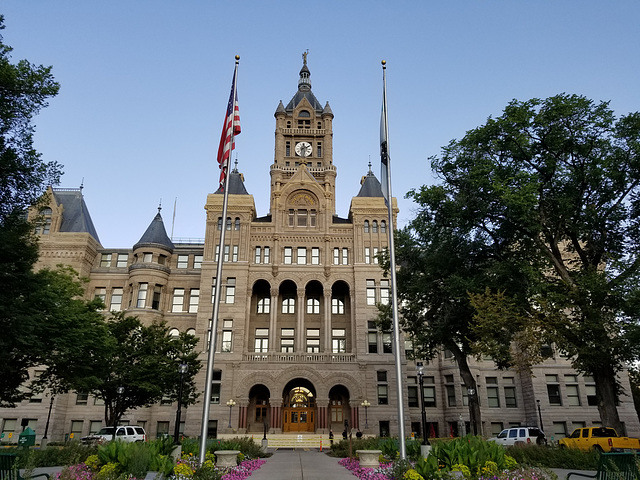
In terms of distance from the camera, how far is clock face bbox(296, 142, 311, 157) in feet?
197

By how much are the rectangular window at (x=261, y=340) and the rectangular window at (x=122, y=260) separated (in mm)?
16528

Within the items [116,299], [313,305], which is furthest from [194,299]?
[313,305]

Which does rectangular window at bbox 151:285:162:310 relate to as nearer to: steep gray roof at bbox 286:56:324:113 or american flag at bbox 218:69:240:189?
steep gray roof at bbox 286:56:324:113

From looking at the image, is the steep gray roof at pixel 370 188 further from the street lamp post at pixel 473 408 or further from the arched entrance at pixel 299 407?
the street lamp post at pixel 473 408

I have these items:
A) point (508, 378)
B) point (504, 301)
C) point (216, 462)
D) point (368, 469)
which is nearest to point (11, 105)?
point (216, 462)

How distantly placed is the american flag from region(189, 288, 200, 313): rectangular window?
113 feet

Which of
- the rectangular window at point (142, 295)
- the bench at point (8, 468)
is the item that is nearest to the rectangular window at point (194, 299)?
the rectangular window at point (142, 295)

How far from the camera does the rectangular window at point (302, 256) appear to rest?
4881 centimetres

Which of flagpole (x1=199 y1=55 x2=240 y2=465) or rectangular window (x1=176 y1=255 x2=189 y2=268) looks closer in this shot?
flagpole (x1=199 y1=55 x2=240 y2=465)

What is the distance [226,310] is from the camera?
151 feet

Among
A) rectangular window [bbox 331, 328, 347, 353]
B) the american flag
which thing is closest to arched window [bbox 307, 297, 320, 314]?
rectangular window [bbox 331, 328, 347, 353]

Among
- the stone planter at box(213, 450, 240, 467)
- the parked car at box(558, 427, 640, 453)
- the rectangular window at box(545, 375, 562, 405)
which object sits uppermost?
the rectangular window at box(545, 375, 562, 405)

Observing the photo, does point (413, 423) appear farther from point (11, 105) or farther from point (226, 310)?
point (11, 105)

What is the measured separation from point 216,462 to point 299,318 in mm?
29067
